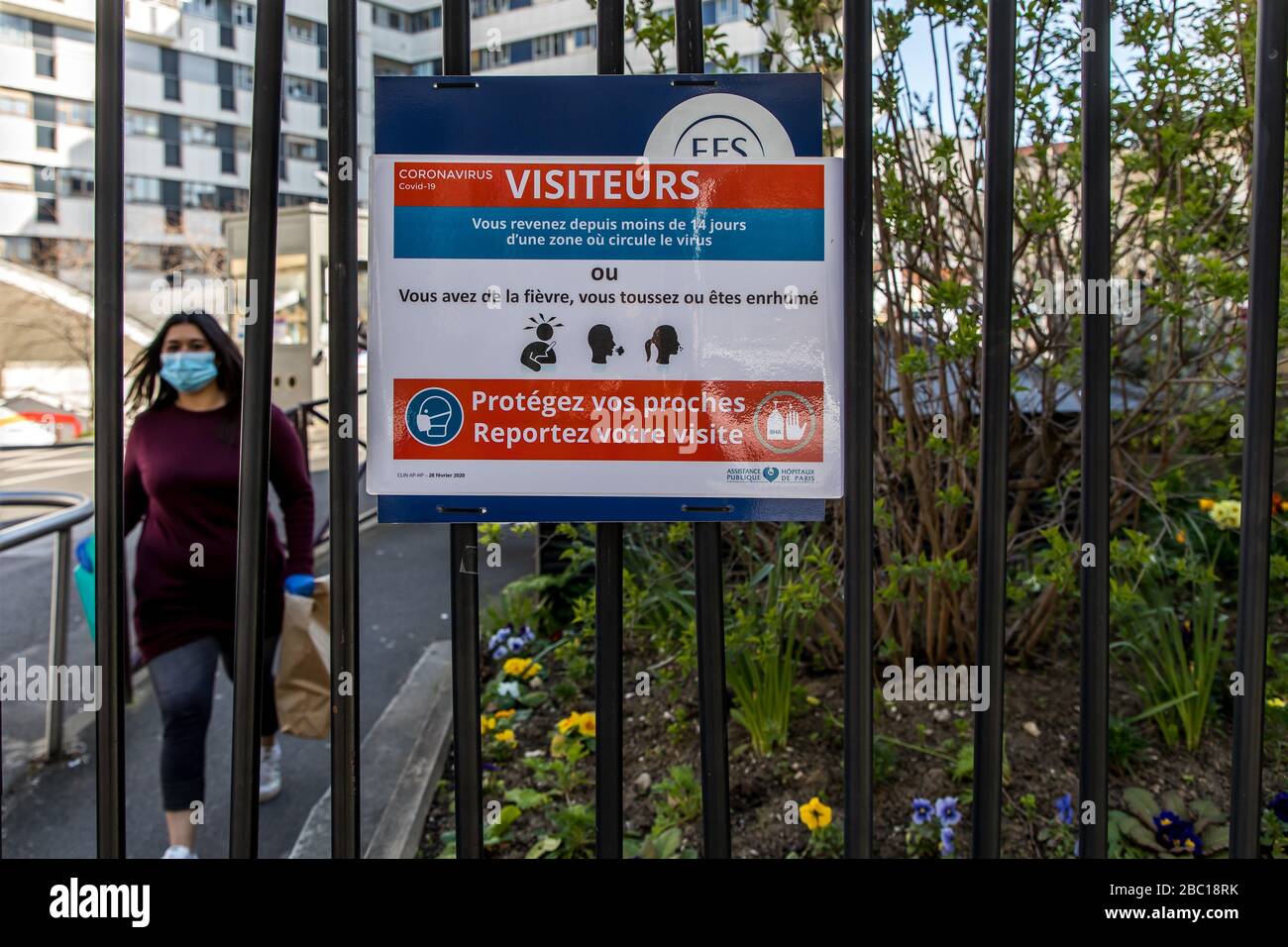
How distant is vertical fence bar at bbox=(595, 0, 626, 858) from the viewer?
65.2 inches

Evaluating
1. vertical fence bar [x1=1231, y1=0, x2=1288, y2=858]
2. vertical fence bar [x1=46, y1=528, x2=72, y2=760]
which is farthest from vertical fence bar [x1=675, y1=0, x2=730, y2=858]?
vertical fence bar [x1=46, y1=528, x2=72, y2=760]

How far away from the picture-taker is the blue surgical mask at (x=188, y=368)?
338cm

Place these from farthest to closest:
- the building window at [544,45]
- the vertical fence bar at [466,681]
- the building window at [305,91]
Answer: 1. the building window at [305,91]
2. the building window at [544,45]
3. the vertical fence bar at [466,681]

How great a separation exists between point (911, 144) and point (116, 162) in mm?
2195

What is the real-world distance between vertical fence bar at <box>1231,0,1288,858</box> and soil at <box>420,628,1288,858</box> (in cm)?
104

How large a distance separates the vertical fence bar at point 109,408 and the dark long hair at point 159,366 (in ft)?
6.44

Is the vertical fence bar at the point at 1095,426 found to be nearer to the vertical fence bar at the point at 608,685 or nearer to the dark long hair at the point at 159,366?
the vertical fence bar at the point at 608,685

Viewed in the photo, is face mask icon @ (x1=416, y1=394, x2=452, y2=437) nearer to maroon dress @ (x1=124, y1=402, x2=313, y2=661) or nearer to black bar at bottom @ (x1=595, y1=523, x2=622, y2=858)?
black bar at bottom @ (x1=595, y1=523, x2=622, y2=858)

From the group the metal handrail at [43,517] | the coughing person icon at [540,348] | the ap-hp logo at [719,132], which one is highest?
the ap-hp logo at [719,132]

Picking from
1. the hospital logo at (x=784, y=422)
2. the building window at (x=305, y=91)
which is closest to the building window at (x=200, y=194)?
the building window at (x=305, y=91)

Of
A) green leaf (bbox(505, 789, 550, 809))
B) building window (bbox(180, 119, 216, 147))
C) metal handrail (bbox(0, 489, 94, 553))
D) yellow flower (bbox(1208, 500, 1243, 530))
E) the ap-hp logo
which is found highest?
building window (bbox(180, 119, 216, 147))

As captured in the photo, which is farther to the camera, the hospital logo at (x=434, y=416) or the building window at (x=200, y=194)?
the building window at (x=200, y=194)

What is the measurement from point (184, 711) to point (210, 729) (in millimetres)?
1492
